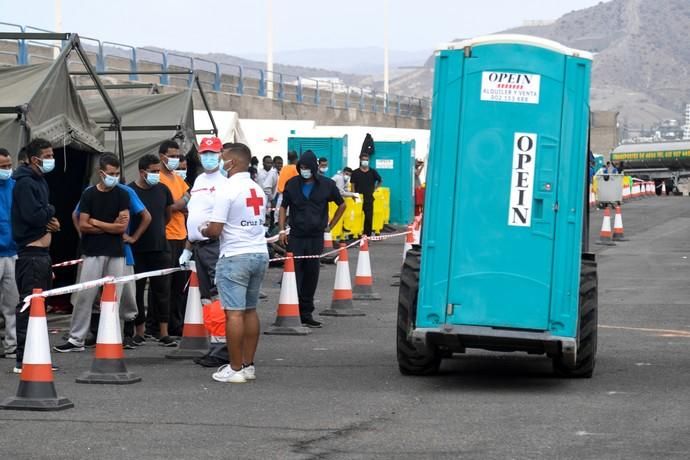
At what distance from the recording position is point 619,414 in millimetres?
10383

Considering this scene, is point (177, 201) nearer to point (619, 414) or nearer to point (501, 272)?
point (501, 272)

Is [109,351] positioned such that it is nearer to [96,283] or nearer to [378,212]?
[96,283]

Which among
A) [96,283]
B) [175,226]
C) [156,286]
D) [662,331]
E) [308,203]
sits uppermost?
[308,203]

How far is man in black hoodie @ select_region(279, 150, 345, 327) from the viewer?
16609mm

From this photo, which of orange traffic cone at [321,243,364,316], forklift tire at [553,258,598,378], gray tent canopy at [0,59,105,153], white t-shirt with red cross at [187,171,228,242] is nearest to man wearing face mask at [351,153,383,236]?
orange traffic cone at [321,243,364,316]

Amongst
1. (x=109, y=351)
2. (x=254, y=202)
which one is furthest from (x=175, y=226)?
(x=109, y=351)

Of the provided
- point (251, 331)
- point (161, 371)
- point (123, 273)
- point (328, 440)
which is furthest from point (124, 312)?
point (328, 440)

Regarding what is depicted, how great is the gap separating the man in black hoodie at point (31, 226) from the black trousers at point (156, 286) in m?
1.63

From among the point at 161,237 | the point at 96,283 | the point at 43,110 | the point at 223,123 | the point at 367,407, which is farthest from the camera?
the point at 223,123

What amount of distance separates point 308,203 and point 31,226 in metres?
4.28

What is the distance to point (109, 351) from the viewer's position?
39.4 ft

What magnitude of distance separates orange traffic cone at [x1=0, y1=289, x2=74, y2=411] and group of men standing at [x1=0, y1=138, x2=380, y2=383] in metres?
1.82

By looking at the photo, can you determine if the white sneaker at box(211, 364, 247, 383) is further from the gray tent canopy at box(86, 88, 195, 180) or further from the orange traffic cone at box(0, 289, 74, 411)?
the gray tent canopy at box(86, 88, 195, 180)

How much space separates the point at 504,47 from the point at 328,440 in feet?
12.7
